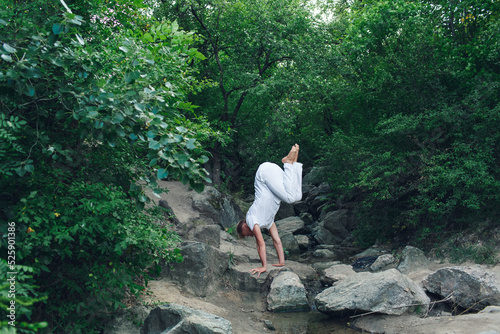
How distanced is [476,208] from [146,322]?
6649mm

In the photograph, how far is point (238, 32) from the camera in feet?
45.6

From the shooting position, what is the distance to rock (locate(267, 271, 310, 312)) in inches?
248

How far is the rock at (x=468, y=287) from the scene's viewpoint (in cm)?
574

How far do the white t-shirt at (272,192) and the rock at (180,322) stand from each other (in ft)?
8.45

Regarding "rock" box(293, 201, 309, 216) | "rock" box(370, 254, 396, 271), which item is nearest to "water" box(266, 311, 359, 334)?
"rock" box(370, 254, 396, 271)

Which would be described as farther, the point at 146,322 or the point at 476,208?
the point at 476,208

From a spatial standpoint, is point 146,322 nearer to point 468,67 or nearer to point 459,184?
point 459,184

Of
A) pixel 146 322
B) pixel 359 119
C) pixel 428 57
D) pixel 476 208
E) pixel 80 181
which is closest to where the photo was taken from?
pixel 80 181

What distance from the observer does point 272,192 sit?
720 cm

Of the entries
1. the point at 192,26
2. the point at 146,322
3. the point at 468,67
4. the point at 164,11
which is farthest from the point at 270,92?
the point at 146,322

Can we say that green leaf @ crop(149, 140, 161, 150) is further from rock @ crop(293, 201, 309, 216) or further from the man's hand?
rock @ crop(293, 201, 309, 216)

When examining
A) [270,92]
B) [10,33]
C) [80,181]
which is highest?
[270,92]

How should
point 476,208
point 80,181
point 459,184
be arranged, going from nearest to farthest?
point 80,181
point 476,208
point 459,184

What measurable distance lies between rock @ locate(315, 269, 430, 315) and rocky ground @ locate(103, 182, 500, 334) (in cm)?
13
